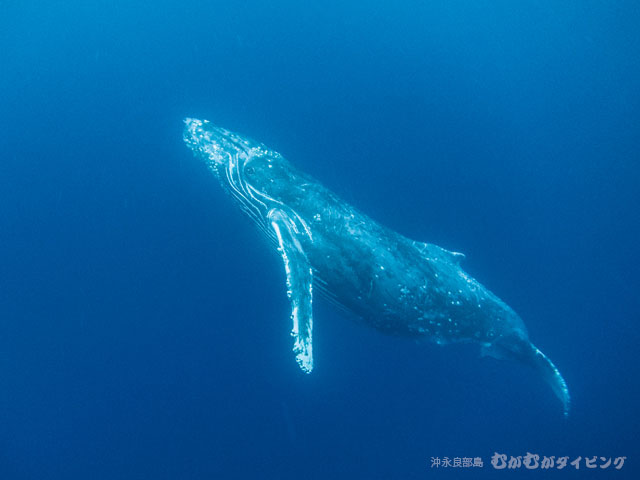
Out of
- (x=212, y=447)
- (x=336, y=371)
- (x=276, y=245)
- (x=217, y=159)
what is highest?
(x=217, y=159)

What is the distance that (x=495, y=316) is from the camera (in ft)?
24.4

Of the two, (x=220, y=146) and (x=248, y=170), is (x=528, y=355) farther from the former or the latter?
(x=220, y=146)

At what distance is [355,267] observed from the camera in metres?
6.59

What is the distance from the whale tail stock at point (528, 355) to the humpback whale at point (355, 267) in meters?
0.03

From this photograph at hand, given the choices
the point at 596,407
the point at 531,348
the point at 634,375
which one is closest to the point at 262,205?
the point at 531,348

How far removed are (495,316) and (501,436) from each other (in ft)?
18.0

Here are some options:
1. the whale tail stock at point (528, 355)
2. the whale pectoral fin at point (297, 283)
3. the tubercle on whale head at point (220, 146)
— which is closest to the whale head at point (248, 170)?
the tubercle on whale head at point (220, 146)

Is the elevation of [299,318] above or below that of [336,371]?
below

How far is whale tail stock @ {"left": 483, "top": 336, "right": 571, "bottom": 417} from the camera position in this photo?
7767 mm

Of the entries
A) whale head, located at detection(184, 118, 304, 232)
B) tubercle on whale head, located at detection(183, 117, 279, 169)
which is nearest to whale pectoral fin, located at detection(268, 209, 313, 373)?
whale head, located at detection(184, 118, 304, 232)

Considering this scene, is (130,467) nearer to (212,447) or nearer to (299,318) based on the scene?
(212,447)

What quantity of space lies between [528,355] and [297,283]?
17.5ft

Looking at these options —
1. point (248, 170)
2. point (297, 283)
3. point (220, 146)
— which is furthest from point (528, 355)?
point (220, 146)

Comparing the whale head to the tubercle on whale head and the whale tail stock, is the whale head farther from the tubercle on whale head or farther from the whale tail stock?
the whale tail stock
